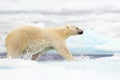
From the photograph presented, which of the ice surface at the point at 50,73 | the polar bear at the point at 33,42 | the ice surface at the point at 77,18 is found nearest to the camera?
the ice surface at the point at 50,73

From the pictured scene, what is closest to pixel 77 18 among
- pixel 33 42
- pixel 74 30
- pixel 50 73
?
pixel 74 30

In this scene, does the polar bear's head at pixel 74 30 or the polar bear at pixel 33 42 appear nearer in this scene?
the polar bear at pixel 33 42

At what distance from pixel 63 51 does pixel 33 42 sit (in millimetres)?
303

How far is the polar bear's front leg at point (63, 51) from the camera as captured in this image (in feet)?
11.6

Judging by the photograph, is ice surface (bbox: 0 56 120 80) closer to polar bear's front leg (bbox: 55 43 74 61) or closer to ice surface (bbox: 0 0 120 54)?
polar bear's front leg (bbox: 55 43 74 61)

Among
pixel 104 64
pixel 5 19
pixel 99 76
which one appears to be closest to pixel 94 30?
pixel 5 19

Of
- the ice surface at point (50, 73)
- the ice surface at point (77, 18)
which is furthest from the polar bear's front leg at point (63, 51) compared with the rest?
the ice surface at point (50, 73)

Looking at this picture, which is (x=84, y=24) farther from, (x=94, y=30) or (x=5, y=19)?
(x=5, y=19)

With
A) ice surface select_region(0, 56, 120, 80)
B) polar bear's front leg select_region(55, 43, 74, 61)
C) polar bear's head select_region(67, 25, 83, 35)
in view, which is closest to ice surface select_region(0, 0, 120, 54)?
polar bear's head select_region(67, 25, 83, 35)

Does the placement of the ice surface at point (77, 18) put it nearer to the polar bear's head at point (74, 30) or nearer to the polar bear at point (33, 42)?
the polar bear's head at point (74, 30)

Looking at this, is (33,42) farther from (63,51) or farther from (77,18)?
(77,18)

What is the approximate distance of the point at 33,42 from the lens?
11.8 ft

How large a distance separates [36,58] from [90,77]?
1559 mm
